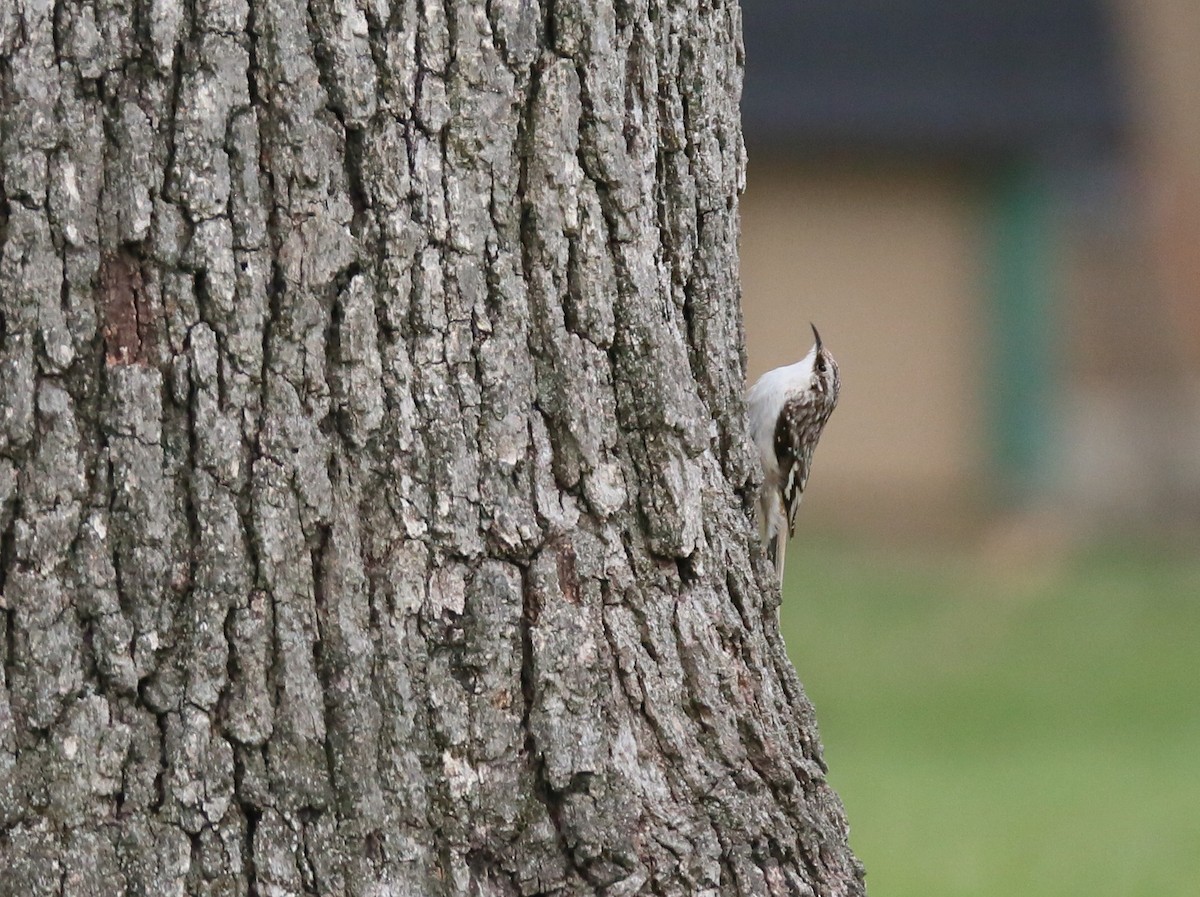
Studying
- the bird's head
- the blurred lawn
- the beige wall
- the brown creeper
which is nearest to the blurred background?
the beige wall

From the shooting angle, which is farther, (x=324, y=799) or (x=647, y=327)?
(x=647, y=327)

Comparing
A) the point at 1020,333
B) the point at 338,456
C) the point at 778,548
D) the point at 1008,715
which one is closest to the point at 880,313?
the point at 1020,333

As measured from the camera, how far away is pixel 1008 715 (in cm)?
1156

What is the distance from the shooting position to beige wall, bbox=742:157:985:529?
1970 centimetres

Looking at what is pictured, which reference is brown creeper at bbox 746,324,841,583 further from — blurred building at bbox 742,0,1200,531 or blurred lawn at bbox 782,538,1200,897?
blurred building at bbox 742,0,1200,531

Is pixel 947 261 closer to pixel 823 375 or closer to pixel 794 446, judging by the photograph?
pixel 823 375

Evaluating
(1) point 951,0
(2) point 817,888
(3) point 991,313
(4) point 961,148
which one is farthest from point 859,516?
(2) point 817,888

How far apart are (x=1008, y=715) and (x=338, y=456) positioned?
9.28m

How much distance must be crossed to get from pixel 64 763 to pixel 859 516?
1747cm

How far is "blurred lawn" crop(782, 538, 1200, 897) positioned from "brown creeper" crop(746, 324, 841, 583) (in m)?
2.16

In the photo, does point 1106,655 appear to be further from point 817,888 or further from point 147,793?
point 147,793

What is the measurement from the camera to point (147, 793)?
287 centimetres

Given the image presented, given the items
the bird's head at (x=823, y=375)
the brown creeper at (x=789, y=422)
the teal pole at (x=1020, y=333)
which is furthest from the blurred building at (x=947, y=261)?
the brown creeper at (x=789, y=422)

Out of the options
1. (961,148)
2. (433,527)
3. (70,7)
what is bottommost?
(433,527)
